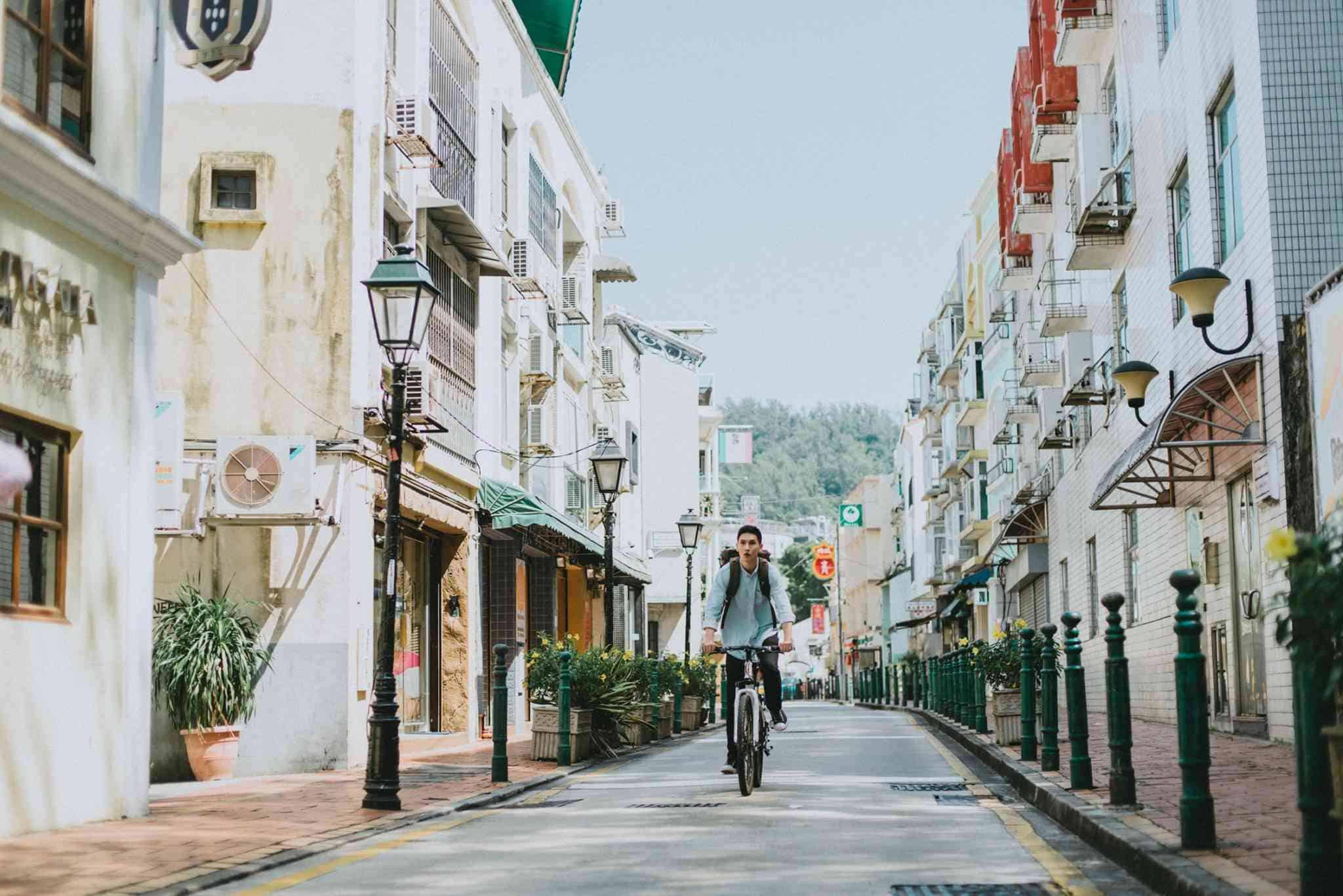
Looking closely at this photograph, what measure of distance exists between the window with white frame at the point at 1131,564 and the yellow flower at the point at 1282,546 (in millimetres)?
21019

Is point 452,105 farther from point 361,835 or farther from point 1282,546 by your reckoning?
point 1282,546

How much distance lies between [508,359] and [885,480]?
78238 millimetres

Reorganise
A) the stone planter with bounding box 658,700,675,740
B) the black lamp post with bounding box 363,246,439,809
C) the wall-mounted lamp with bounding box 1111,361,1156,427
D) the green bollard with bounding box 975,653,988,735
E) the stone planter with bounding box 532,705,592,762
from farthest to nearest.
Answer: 1. the stone planter with bounding box 658,700,675,740
2. the green bollard with bounding box 975,653,988,735
3. the wall-mounted lamp with bounding box 1111,361,1156,427
4. the stone planter with bounding box 532,705,592,762
5. the black lamp post with bounding box 363,246,439,809

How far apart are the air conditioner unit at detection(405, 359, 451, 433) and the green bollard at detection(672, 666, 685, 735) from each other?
6713mm

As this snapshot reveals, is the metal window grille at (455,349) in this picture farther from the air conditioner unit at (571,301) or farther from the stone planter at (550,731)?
the air conditioner unit at (571,301)

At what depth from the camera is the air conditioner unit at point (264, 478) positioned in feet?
56.7

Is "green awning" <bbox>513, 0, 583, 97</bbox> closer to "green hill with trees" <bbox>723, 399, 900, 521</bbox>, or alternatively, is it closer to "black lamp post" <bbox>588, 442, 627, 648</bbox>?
"black lamp post" <bbox>588, 442, 627, 648</bbox>

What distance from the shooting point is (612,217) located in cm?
4047

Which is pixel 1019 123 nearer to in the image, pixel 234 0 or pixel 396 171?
pixel 396 171

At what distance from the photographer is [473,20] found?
2586 cm

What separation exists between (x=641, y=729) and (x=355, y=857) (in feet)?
42.9

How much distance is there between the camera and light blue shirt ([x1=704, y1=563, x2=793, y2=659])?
12.9m

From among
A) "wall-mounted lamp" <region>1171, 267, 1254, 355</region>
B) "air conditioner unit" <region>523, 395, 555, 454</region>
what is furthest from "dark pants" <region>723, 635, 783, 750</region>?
"air conditioner unit" <region>523, 395, 555, 454</region>

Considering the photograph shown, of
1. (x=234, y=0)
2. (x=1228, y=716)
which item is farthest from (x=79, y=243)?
(x=1228, y=716)
